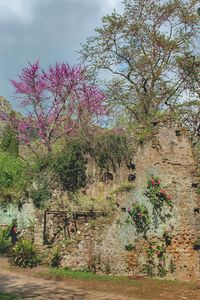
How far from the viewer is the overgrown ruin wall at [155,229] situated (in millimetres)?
13453

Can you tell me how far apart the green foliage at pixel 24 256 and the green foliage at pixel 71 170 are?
3.66m

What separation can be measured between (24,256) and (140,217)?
5.00 m

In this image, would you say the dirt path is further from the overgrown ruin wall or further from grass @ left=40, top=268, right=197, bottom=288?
the overgrown ruin wall

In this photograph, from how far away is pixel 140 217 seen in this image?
14.0 meters

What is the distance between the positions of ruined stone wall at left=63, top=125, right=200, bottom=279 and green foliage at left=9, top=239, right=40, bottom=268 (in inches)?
54.2

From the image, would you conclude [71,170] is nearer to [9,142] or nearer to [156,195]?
[156,195]

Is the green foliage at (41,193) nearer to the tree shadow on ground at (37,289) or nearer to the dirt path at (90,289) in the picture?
the dirt path at (90,289)

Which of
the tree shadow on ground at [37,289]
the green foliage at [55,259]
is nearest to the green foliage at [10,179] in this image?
the green foliage at [55,259]

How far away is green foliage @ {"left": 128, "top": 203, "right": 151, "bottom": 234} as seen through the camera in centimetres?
1399

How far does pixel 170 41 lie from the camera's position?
23.0 meters

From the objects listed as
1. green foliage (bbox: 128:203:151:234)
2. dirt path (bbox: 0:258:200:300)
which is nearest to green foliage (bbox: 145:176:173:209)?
green foliage (bbox: 128:203:151:234)

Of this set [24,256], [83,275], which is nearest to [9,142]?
[24,256]

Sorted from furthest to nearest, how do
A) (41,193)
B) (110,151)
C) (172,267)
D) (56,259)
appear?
(41,193) < (110,151) < (56,259) < (172,267)

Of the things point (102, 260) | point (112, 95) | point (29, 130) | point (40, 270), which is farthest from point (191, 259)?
point (29, 130)
